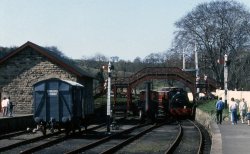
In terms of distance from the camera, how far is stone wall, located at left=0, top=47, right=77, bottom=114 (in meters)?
38.3

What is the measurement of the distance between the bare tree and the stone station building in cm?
2986

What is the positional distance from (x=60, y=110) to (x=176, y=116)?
2158 cm

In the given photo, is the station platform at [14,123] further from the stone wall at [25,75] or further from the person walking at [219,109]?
the person walking at [219,109]

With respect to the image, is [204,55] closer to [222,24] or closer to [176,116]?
[222,24]

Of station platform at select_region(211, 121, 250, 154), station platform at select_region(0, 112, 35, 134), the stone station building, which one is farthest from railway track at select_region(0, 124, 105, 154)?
the stone station building

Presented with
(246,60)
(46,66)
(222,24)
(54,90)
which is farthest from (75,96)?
(246,60)

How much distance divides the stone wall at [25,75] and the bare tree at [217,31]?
99.7 ft

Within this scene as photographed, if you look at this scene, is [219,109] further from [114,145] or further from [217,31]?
[217,31]

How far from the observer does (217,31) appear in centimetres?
6456

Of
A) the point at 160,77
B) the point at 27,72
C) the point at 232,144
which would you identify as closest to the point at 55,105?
the point at 232,144

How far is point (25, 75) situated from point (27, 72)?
255 mm

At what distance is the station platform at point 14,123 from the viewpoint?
2595 cm

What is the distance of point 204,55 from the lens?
221ft

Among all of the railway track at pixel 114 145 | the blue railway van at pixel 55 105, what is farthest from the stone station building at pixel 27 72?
the railway track at pixel 114 145
